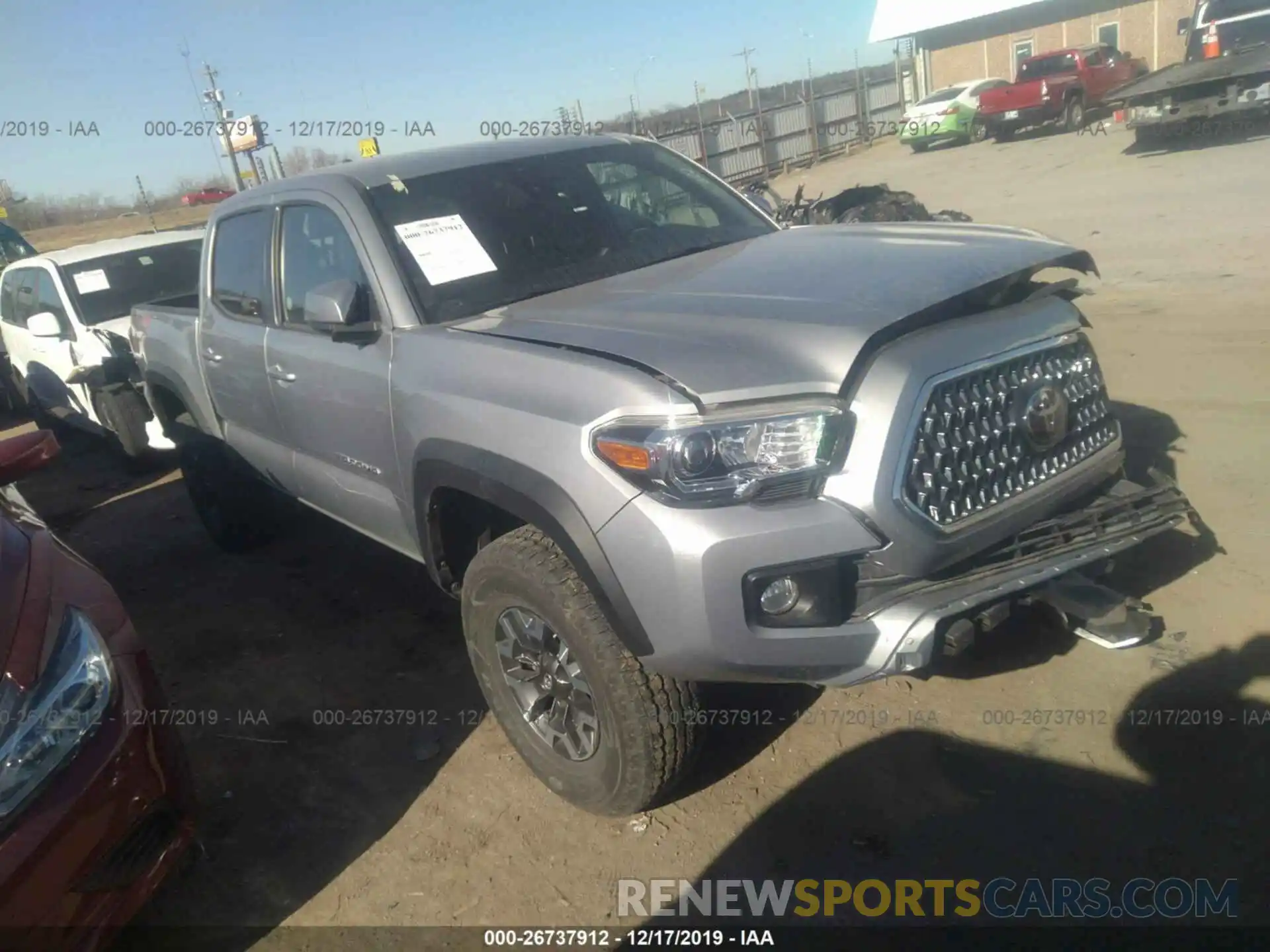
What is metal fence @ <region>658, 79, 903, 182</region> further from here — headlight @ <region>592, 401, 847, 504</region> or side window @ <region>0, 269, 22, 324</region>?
headlight @ <region>592, 401, 847, 504</region>

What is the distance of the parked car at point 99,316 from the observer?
7035 mm

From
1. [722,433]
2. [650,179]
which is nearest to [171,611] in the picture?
[650,179]

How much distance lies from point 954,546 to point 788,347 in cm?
66

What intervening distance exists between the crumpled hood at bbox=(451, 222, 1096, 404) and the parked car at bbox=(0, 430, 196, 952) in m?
1.38

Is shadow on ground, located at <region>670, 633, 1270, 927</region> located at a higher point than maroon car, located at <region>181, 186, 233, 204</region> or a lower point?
lower

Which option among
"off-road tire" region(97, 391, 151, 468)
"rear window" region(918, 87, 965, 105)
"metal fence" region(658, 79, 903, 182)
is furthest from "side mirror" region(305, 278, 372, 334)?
"rear window" region(918, 87, 965, 105)

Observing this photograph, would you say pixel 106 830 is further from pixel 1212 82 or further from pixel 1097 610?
pixel 1212 82

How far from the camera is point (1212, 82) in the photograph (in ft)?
47.0

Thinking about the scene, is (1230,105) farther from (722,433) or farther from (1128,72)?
(722,433)

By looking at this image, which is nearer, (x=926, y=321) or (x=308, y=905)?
(x=926, y=321)

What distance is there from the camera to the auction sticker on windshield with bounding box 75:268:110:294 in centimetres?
739

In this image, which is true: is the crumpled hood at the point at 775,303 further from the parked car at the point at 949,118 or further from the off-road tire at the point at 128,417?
the parked car at the point at 949,118

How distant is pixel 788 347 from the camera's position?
99.3 inches

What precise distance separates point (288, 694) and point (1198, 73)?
16.0m
